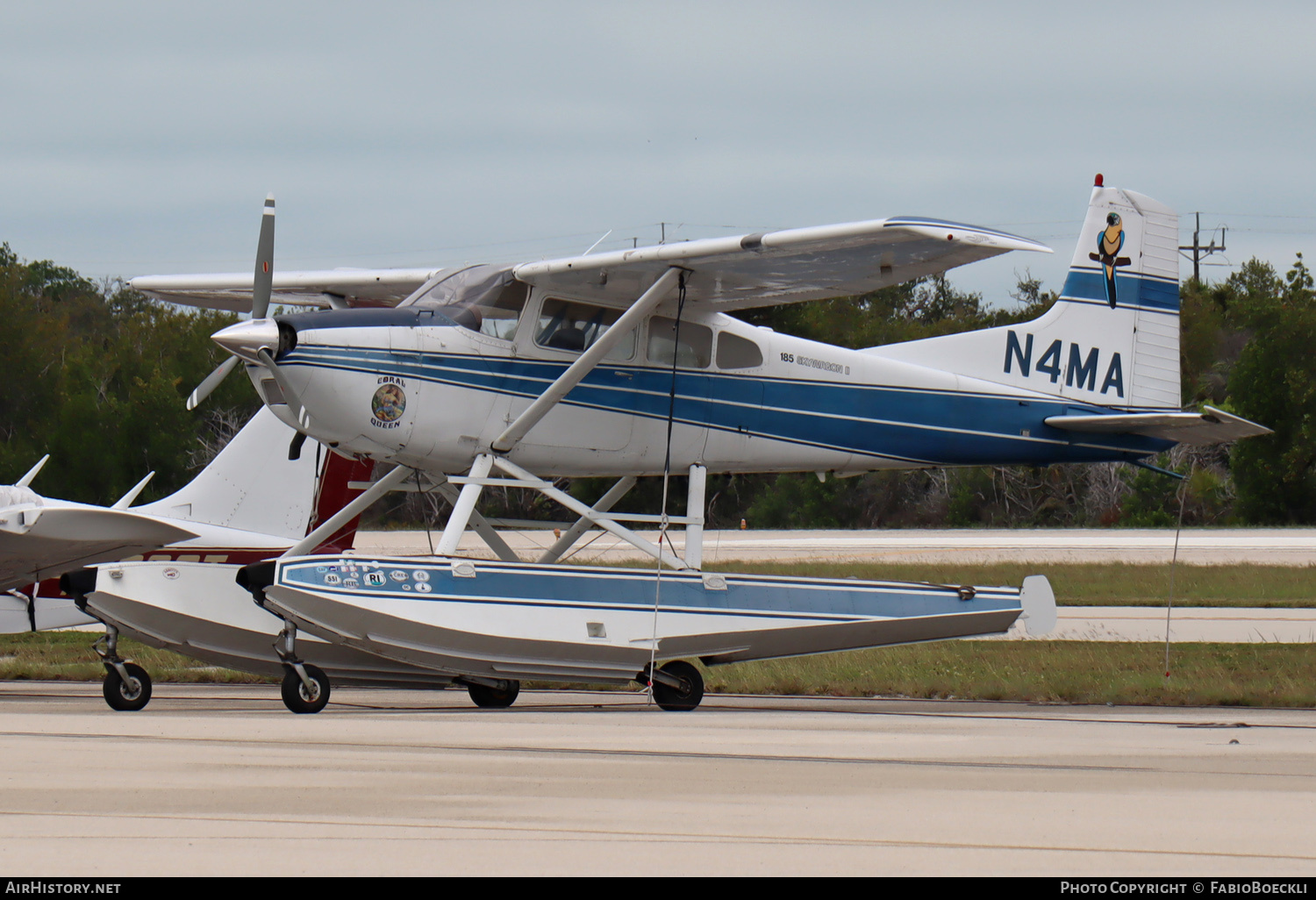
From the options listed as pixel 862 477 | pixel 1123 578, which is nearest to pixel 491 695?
pixel 1123 578

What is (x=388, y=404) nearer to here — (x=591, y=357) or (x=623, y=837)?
(x=591, y=357)

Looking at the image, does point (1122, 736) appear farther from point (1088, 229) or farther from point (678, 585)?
point (1088, 229)

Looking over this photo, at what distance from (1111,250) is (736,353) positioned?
4441 mm

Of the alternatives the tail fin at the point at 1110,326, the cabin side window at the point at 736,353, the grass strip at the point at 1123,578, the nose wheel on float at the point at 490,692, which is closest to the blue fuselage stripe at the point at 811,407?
the cabin side window at the point at 736,353

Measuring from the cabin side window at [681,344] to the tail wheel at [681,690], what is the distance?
9.10ft

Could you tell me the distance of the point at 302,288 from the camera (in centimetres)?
1480

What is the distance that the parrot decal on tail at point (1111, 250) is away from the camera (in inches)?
589

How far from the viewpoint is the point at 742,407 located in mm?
13242

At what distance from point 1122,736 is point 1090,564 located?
22.1 m

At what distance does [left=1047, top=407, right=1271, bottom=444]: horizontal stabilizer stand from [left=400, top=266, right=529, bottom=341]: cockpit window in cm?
543

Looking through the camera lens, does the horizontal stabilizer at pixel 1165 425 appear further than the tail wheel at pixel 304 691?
Yes

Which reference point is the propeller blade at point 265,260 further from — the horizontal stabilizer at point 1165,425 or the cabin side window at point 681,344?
the horizontal stabilizer at point 1165,425

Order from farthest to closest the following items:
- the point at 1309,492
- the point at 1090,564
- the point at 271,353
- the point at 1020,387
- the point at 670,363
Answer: the point at 1309,492 → the point at 1090,564 → the point at 1020,387 → the point at 670,363 → the point at 271,353

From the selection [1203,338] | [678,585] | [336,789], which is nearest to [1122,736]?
[678,585]
